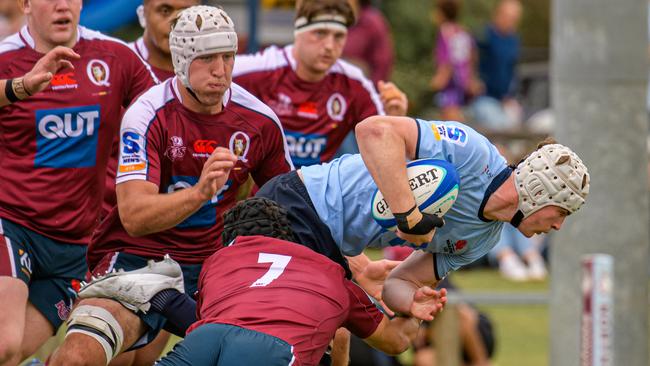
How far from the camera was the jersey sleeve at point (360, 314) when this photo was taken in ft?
21.5

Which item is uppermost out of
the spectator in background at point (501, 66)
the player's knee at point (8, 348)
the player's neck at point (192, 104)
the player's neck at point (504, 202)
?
the player's neck at point (192, 104)

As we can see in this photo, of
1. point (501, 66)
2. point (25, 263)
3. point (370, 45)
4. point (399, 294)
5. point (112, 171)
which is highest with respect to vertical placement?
point (112, 171)

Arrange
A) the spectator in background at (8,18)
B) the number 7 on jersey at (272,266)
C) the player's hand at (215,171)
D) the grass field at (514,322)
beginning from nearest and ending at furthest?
the number 7 on jersey at (272,266) → the player's hand at (215,171) → the spectator in background at (8,18) → the grass field at (514,322)

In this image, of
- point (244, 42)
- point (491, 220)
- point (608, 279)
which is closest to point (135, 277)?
point (491, 220)

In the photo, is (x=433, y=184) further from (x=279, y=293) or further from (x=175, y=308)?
(x=175, y=308)

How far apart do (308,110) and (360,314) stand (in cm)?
242

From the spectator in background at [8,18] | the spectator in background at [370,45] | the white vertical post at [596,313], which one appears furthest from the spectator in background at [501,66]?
the white vertical post at [596,313]

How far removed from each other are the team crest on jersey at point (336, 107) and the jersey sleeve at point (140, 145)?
1.98 meters

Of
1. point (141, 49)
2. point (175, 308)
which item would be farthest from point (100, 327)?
point (141, 49)

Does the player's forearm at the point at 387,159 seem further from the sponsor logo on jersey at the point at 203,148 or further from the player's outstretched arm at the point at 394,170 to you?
the sponsor logo on jersey at the point at 203,148

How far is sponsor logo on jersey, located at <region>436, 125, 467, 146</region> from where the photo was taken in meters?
6.66

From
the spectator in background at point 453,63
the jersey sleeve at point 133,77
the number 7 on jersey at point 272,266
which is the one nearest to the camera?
the number 7 on jersey at point 272,266

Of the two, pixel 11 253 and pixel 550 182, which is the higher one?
pixel 550 182

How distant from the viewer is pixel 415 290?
6.80 m
